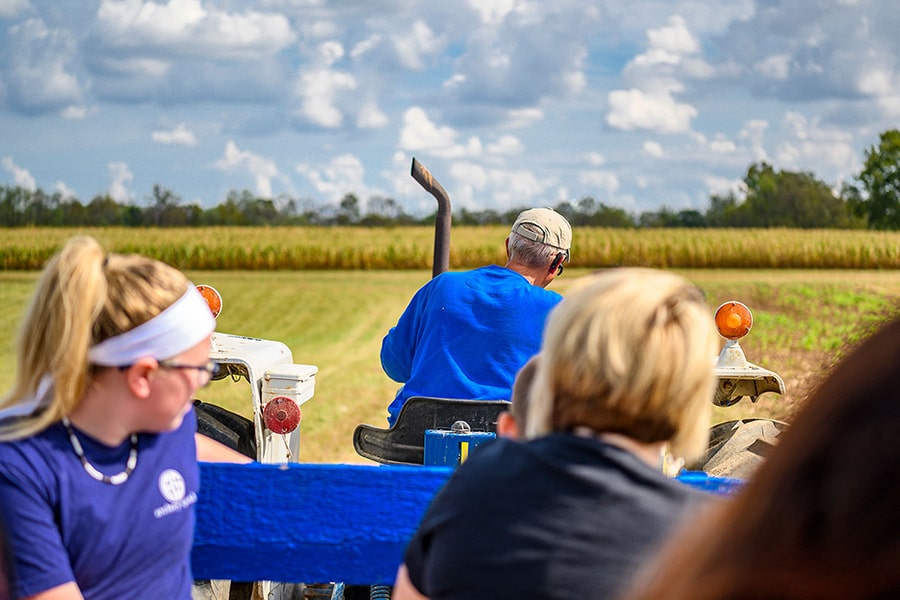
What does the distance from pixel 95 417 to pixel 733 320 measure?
7.99 feet

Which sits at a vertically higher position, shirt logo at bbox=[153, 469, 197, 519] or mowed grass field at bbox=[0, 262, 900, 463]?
shirt logo at bbox=[153, 469, 197, 519]

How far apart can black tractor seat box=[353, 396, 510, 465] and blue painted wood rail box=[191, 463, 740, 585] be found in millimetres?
1169

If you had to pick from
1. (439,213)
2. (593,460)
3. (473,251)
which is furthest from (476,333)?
(473,251)

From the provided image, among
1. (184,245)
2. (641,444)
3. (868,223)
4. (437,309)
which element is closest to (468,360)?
(437,309)

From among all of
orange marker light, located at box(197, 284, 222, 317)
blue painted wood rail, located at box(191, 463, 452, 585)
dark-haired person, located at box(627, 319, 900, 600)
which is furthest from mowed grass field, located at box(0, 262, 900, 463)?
dark-haired person, located at box(627, 319, 900, 600)

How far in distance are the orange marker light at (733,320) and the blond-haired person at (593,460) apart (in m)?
2.28

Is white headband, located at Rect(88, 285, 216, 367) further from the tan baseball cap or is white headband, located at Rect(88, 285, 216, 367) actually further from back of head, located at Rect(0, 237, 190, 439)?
the tan baseball cap

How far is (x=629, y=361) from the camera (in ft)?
4.33

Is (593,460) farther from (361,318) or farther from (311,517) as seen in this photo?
(361,318)

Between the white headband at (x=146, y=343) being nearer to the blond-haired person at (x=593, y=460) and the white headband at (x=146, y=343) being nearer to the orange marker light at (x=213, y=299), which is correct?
the blond-haired person at (x=593, y=460)

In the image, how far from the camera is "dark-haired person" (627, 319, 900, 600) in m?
0.65

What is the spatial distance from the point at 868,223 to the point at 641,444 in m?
53.8

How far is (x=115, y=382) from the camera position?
5.61ft

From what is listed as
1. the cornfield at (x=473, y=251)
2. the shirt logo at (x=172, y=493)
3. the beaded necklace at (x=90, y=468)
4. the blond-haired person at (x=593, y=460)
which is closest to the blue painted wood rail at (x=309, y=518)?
the shirt logo at (x=172, y=493)
